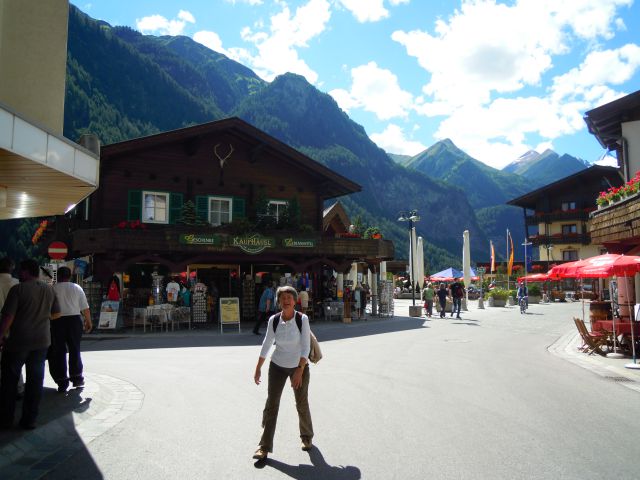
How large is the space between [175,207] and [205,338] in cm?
806

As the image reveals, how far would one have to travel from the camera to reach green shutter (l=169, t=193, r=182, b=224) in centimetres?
2253

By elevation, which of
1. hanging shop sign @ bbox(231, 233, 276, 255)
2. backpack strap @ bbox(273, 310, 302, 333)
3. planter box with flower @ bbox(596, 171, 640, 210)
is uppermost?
planter box with flower @ bbox(596, 171, 640, 210)

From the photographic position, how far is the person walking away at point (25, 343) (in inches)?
227

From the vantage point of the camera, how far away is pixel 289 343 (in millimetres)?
5301

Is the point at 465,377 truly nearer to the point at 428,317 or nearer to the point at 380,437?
the point at 380,437

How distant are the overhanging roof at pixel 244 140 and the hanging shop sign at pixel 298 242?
4.46 meters

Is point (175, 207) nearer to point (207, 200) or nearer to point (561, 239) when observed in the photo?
point (207, 200)

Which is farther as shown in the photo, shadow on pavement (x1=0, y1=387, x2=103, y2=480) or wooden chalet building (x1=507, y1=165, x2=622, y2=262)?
wooden chalet building (x1=507, y1=165, x2=622, y2=262)

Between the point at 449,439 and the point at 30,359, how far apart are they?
459 cm

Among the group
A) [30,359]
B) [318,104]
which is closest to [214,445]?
[30,359]

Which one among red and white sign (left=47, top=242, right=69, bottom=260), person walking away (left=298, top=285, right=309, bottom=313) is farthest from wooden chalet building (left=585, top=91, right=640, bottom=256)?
red and white sign (left=47, top=242, right=69, bottom=260)

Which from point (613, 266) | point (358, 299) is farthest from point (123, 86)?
point (613, 266)

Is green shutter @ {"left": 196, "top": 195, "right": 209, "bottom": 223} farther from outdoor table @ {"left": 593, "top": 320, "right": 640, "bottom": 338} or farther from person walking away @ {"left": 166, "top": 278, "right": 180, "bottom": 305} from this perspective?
outdoor table @ {"left": 593, "top": 320, "right": 640, "bottom": 338}

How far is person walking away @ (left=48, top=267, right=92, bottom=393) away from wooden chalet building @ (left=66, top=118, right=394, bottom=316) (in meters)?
11.1
